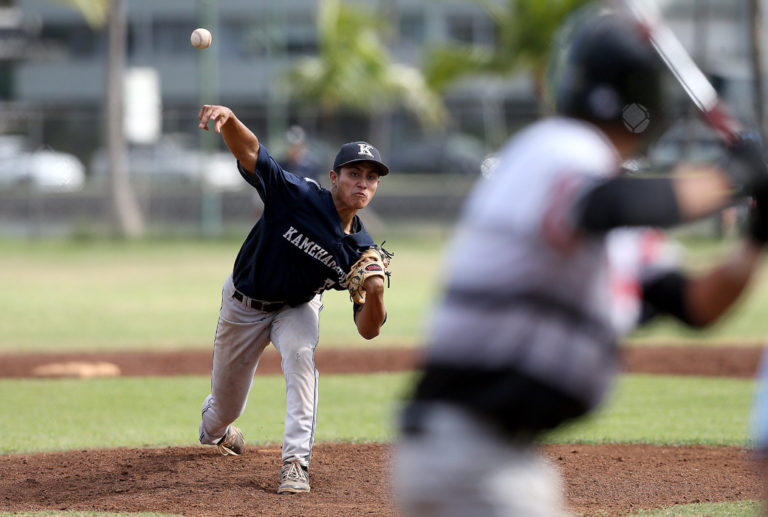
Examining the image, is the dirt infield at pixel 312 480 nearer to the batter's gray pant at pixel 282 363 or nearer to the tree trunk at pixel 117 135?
the batter's gray pant at pixel 282 363

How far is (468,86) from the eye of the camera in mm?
49750

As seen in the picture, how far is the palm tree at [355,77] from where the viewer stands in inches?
1320

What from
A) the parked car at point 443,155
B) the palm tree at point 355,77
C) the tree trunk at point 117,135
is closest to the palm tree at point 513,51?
the parked car at point 443,155

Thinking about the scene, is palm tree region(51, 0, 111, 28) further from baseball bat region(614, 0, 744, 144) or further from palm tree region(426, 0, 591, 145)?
baseball bat region(614, 0, 744, 144)

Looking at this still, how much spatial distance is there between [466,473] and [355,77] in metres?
31.5

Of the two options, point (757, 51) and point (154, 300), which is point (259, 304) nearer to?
point (154, 300)

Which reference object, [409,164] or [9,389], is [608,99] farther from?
[409,164]

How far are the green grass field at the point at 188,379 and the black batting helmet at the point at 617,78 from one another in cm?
57

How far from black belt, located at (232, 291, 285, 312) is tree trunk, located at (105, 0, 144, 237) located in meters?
23.8

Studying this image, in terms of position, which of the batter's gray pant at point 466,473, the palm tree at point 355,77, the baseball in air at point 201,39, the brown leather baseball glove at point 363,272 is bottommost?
the batter's gray pant at point 466,473

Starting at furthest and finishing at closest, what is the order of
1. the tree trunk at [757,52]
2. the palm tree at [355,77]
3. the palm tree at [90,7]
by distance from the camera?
the palm tree at [355,77], the palm tree at [90,7], the tree trunk at [757,52]

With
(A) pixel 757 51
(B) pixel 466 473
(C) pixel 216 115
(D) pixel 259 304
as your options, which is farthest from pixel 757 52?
(B) pixel 466 473

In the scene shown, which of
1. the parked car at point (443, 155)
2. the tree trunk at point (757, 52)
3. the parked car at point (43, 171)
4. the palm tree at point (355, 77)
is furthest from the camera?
the palm tree at point (355, 77)

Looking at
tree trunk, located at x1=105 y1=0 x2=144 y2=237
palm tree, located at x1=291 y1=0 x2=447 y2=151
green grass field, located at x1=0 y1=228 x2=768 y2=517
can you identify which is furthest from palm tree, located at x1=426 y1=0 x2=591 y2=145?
tree trunk, located at x1=105 y1=0 x2=144 y2=237
